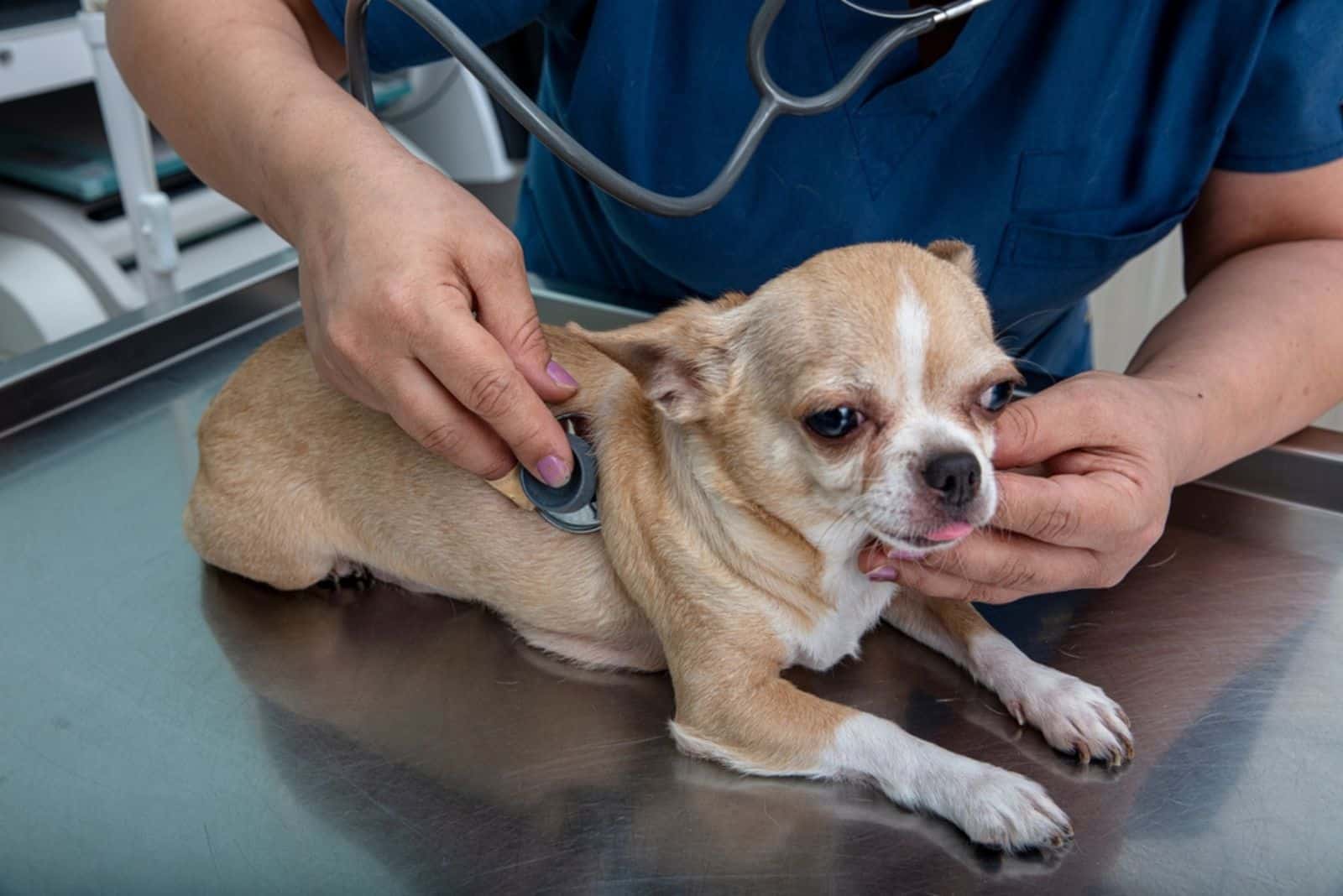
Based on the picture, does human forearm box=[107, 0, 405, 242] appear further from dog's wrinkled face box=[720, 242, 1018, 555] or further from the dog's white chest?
the dog's white chest

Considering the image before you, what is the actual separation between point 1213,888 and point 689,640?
1.32 feet

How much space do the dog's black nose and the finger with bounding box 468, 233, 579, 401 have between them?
12.0 inches

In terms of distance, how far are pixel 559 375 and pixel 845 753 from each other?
368mm

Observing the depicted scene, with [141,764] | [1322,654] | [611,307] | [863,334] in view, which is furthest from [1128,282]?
[141,764]

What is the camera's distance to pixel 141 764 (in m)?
0.85

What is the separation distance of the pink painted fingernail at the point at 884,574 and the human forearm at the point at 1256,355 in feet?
0.85

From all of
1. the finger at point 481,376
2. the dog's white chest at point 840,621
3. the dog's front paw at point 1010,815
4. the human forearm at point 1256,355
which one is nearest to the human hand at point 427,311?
the finger at point 481,376

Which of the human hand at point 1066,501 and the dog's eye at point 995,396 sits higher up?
the dog's eye at point 995,396

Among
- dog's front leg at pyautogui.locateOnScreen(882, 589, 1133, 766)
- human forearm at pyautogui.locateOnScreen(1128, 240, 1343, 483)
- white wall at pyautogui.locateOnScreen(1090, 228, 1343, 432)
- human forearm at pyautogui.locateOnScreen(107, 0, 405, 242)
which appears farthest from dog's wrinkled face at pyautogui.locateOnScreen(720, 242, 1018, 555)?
white wall at pyautogui.locateOnScreen(1090, 228, 1343, 432)

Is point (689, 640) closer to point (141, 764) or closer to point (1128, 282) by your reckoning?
point (141, 764)

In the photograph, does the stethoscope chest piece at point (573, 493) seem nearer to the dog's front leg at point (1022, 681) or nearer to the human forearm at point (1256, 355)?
the dog's front leg at point (1022, 681)

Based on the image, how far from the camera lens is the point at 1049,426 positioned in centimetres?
86

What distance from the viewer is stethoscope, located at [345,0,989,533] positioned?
0.73 meters

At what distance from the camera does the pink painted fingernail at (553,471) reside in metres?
0.89
